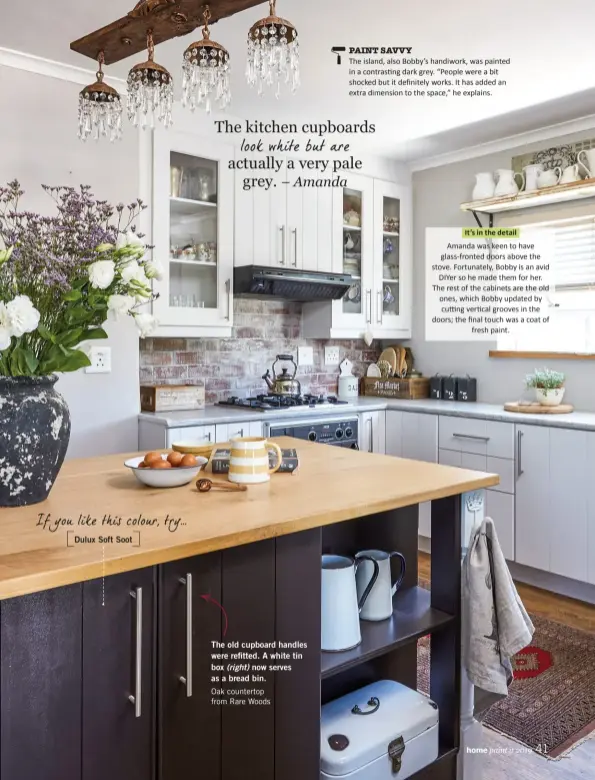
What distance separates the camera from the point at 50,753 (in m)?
1.16

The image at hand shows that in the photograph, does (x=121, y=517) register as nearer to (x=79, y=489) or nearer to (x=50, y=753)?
(x=79, y=489)

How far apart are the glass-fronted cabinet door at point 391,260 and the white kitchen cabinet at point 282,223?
0.45m

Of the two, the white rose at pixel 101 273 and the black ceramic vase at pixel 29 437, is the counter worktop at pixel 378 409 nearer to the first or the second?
the black ceramic vase at pixel 29 437

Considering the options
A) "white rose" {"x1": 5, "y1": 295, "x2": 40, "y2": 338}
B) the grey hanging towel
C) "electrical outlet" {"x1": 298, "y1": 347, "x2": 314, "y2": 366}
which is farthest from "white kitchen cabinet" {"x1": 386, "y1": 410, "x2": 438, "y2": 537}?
"white rose" {"x1": 5, "y1": 295, "x2": 40, "y2": 338}

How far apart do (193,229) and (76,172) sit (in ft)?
2.35

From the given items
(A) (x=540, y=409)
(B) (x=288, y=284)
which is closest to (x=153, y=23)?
(B) (x=288, y=284)

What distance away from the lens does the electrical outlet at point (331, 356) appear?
4.67 meters

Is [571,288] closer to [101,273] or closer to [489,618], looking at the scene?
[489,618]

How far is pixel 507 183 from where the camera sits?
13.3 ft

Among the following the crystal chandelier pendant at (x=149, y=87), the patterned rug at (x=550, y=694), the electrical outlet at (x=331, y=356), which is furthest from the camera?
the electrical outlet at (x=331, y=356)

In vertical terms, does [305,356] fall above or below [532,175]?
below

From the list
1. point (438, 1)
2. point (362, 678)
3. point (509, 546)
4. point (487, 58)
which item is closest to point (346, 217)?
point (487, 58)

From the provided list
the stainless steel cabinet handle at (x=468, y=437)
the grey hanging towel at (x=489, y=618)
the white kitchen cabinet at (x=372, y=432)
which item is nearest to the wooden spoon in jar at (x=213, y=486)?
the grey hanging towel at (x=489, y=618)

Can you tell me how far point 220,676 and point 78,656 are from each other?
320mm
